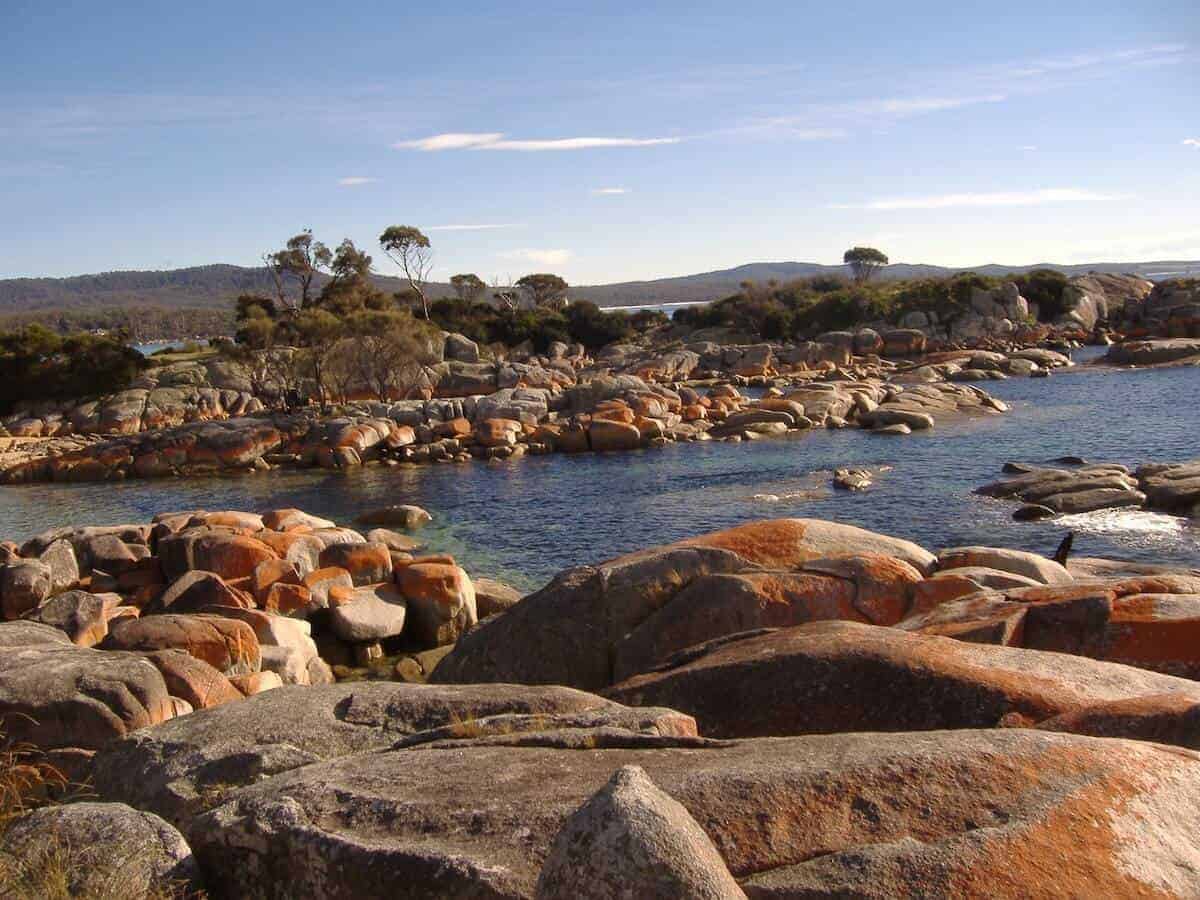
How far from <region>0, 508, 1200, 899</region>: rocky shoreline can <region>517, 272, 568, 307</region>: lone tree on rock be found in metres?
118

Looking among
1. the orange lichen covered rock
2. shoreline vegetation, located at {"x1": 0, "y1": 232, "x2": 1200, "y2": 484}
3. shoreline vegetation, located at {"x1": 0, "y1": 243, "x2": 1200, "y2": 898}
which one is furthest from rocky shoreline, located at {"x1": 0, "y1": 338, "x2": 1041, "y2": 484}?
the orange lichen covered rock

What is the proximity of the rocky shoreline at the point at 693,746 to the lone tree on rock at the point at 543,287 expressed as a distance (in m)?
118

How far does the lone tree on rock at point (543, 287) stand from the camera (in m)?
130

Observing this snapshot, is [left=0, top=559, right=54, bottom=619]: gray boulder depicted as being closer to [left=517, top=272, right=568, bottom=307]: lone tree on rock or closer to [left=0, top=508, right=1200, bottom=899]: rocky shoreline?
[left=0, top=508, right=1200, bottom=899]: rocky shoreline

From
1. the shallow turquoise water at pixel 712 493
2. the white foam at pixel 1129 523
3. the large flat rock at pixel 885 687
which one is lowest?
the shallow turquoise water at pixel 712 493

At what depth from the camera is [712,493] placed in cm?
3862

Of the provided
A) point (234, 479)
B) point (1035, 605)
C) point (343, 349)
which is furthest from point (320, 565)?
point (343, 349)

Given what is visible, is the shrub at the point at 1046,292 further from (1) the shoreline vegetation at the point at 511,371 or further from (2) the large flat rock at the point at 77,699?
(2) the large flat rock at the point at 77,699

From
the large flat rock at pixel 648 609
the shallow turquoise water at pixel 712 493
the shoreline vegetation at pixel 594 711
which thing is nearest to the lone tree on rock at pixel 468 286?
the shallow turquoise water at pixel 712 493

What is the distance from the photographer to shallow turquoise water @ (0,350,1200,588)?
29766 mm

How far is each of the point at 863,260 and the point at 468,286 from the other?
60906mm

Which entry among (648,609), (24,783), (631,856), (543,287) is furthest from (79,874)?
(543,287)

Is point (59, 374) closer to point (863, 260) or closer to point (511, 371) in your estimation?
point (511, 371)

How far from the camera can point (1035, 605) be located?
10555 mm
